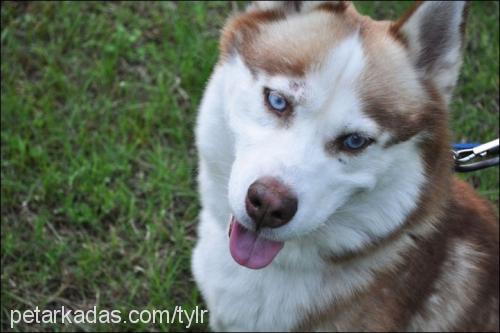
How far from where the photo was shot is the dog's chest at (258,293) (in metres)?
2.73

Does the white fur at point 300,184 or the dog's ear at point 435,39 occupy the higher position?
the dog's ear at point 435,39

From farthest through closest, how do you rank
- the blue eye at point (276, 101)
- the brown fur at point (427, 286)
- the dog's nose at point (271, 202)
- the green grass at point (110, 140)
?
the green grass at point (110, 140) < the brown fur at point (427, 286) < the blue eye at point (276, 101) < the dog's nose at point (271, 202)

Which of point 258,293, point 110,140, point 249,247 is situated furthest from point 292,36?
point 110,140

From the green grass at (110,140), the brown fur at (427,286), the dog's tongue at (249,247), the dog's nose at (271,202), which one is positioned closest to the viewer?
the dog's nose at (271,202)

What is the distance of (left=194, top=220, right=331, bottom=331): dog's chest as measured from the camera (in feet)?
8.96

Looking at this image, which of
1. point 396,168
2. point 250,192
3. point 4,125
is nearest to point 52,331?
point 4,125

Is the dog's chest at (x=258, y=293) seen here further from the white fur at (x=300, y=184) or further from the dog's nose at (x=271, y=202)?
the dog's nose at (x=271, y=202)

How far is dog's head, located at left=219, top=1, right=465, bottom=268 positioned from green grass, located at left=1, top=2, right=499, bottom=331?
1.20 meters

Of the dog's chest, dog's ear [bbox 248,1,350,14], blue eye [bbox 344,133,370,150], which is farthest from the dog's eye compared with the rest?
the dog's chest

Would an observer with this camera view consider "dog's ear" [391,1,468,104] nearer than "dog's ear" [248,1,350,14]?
Yes

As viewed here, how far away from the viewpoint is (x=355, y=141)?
2.32 meters

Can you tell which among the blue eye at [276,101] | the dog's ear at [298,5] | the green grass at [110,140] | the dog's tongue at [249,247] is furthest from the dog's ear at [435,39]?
the green grass at [110,140]

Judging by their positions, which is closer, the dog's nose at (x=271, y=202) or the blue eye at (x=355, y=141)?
the dog's nose at (x=271, y=202)

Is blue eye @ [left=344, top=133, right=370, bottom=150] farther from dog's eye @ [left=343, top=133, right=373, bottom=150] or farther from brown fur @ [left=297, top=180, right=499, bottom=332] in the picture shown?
brown fur @ [left=297, top=180, right=499, bottom=332]
